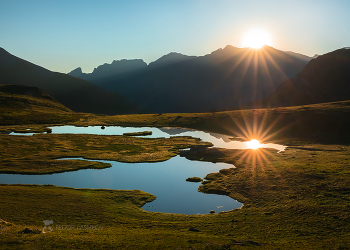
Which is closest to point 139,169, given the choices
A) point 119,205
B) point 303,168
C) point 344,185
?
point 119,205

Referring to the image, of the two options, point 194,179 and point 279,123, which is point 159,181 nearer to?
point 194,179

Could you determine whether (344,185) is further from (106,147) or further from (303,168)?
(106,147)

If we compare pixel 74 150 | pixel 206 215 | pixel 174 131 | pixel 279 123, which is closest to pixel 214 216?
pixel 206 215

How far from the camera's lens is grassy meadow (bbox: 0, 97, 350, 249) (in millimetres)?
24203

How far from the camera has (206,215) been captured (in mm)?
34500

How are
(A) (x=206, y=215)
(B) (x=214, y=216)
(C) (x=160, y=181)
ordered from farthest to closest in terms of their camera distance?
1. (C) (x=160, y=181)
2. (A) (x=206, y=215)
3. (B) (x=214, y=216)

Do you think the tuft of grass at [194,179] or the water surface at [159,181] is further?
the tuft of grass at [194,179]

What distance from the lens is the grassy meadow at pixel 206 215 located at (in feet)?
79.4

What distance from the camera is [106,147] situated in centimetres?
8200

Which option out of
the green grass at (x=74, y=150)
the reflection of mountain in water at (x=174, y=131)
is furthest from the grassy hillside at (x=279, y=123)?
the green grass at (x=74, y=150)

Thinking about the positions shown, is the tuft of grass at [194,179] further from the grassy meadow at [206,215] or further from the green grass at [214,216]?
the green grass at [214,216]

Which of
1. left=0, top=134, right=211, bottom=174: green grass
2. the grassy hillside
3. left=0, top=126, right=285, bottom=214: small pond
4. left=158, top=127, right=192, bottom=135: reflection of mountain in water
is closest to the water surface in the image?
A: left=0, top=126, right=285, bottom=214: small pond

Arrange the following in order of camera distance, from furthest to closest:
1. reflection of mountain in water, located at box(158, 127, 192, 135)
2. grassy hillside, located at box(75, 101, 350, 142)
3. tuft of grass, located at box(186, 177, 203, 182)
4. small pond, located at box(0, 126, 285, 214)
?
reflection of mountain in water, located at box(158, 127, 192, 135), grassy hillside, located at box(75, 101, 350, 142), tuft of grass, located at box(186, 177, 203, 182), small pond, located at box(0, 126, 285, 214)

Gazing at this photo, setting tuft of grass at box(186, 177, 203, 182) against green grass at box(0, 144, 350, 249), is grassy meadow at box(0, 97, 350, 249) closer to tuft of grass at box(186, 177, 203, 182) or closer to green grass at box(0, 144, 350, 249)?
green grass at box(0, 144, 350, 249)
